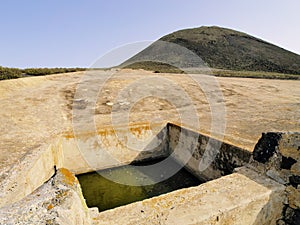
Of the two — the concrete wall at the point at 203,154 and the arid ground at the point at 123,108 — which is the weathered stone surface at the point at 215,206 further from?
the arid ground at the point at 123,108

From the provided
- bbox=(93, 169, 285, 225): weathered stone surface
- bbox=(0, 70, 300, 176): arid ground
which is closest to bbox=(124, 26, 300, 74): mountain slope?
bbox=(0, 70, 300, 176): arid ground

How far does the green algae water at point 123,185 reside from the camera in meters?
5.06

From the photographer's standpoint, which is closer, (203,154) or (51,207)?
(51,207)

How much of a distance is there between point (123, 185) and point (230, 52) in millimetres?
46717

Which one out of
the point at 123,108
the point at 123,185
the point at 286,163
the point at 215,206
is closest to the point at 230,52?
the point at 123,108

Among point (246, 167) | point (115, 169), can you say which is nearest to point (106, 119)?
point (115, 169)

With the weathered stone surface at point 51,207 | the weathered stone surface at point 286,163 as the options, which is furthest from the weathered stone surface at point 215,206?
the weathered stone surface at point 51,207

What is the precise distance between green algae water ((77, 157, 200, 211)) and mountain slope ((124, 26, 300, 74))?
1329 inches

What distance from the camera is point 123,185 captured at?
5.67 metres

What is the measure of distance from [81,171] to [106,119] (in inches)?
75.6

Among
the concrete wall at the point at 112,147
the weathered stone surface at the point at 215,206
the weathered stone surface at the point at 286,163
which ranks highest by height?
the weathered stone surface at the point at 286,163

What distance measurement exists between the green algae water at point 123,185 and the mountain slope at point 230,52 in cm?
3375

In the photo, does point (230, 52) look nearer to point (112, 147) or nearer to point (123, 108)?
point (123, 108)

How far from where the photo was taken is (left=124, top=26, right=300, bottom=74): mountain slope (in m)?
38.2
